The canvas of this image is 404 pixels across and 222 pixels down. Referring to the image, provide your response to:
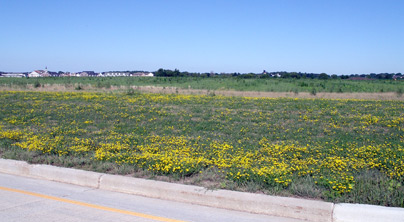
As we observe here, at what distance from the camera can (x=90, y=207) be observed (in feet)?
19.0

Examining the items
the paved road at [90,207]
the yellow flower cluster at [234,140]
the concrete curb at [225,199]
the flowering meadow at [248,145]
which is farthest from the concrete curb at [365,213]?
the paved road at [90,207]

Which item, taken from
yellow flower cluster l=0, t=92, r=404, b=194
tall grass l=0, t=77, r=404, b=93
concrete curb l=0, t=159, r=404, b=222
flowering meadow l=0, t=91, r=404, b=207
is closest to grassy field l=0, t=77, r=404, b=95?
tall grass l=0, t=77, r=404, b=93

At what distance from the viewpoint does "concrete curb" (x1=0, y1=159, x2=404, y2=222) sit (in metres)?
5.12

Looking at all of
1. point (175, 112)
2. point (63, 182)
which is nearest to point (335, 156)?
point (63, 182)

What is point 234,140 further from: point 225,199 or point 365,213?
point 365,213

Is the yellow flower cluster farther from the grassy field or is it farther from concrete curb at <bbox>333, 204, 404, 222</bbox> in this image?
the grassy field

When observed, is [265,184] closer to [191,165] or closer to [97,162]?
[191,165]

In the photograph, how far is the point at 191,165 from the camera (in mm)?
7266

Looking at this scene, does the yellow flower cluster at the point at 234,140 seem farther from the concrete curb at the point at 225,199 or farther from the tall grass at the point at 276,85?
the tall grass at the point at 276,85

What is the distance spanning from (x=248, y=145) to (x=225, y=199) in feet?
11.7

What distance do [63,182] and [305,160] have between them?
470cm

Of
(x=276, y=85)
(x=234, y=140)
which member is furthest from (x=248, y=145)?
(x=276, y=85)

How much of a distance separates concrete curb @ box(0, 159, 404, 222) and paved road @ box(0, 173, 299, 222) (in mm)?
136

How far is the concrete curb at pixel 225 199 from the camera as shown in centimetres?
512
